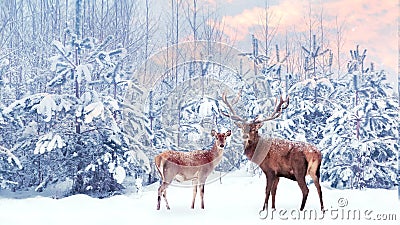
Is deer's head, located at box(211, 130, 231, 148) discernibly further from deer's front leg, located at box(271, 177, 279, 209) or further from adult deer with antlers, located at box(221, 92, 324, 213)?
deer's front leg, located at box(271, 177, 279, 209)

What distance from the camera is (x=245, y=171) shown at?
12.1ft

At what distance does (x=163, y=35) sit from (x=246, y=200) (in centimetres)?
182

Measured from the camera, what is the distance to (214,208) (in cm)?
276

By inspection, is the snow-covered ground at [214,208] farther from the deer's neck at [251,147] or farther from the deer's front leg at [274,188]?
the deer's neck at [251,147]

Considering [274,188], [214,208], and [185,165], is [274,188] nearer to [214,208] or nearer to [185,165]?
[214,208]

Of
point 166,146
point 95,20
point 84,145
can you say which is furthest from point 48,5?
point 166,146

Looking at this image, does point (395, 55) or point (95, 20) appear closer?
point (395, 55)

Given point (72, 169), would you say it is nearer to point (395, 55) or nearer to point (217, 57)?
point (217, 57)

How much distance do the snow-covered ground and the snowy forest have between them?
0.24 metres

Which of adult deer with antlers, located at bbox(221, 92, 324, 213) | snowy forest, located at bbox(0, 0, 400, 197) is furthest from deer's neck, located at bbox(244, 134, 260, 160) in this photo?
snowy forest, located at bbox(0, 0, 400, 197)

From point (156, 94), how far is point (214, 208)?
114 centimetres

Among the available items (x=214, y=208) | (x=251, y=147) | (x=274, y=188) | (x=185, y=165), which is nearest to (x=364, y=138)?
(x=274, y=188)

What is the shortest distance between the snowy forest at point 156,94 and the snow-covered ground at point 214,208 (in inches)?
9.6

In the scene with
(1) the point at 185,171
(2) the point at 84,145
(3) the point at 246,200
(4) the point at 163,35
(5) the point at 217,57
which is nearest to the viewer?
(1) the point at 185,171
